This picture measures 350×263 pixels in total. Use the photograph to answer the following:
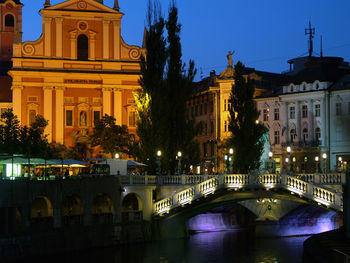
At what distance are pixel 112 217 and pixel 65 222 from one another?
396 centimetres

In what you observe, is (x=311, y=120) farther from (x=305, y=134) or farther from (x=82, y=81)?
(x=82, y=81)

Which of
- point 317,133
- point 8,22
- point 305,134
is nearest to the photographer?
point 317,133

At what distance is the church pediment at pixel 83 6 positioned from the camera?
72.5 m

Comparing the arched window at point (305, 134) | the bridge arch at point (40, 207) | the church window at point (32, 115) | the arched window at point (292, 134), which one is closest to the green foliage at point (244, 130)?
the bridge arch at point (40, 207)

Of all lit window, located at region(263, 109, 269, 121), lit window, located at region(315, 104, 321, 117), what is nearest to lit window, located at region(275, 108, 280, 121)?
lit window, located at region(263, 109, 269, 121)

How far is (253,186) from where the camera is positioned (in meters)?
47.7

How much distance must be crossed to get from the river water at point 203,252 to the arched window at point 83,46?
26.2m

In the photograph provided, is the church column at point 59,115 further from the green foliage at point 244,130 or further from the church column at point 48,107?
Answer: the green foliage at point 244,130

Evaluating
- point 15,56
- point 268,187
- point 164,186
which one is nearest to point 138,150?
point 164,186

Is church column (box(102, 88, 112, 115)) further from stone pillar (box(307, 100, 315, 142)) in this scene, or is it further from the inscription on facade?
stone pillar (box(307, 100, 315, 142))

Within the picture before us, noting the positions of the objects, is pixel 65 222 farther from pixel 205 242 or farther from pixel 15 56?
pixel 15 56

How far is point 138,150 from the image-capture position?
2184 inches

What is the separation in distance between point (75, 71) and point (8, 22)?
1364 inches

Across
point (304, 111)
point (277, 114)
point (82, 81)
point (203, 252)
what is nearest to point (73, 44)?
point (82, 81)
